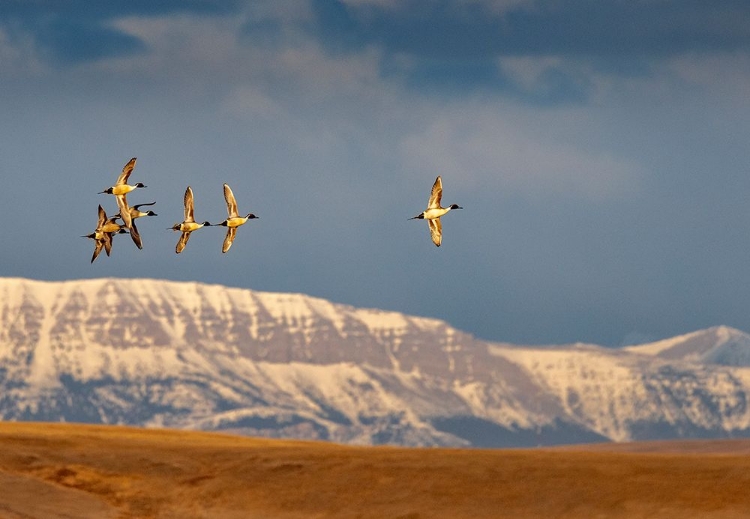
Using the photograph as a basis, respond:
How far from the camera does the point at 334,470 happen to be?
105 m

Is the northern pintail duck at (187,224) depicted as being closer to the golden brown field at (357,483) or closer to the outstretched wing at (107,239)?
the outstretched wing at (107,239)

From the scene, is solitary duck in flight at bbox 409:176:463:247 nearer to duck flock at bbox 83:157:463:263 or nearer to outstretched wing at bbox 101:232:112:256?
duck flock at bbox 83:157:463:263

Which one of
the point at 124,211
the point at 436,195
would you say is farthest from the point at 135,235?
the point at 436,195

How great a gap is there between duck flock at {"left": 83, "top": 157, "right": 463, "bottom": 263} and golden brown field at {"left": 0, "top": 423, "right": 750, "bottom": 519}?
1430 cm

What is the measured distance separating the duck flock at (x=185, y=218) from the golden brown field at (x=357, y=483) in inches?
563

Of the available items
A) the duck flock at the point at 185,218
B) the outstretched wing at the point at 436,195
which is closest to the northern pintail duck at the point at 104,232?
the duck flock at the point at 185,218

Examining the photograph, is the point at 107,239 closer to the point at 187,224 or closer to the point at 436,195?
the point at 187,224

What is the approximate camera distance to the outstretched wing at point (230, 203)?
99125mm

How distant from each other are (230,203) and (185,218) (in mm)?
2673

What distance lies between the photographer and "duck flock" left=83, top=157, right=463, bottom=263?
9231 cm

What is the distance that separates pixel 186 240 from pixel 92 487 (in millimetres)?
17314

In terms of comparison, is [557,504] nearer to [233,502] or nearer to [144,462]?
[233,502]

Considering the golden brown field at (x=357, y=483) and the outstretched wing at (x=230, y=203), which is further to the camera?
the outstretched wing at (x=230, y=203)

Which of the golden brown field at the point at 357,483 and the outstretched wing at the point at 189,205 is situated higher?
the outstretched wing at the point at 189,205
